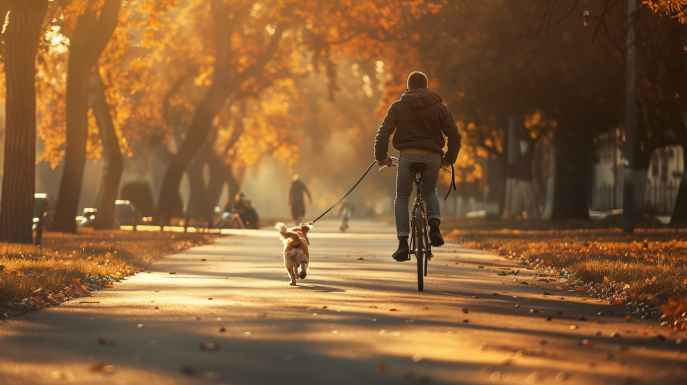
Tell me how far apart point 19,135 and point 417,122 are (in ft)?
33.2

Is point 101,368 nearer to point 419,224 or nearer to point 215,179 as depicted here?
point 419,224

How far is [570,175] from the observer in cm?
3769

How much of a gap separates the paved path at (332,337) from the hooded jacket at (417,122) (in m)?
1.56

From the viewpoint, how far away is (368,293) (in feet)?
37.2

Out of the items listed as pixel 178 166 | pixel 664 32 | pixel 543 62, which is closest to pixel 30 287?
pixel 664 32

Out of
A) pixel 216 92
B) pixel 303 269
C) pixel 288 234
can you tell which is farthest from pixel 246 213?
pixel 288 234

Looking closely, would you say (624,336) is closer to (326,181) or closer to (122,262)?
(122,262)

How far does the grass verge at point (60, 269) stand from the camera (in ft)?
33.6

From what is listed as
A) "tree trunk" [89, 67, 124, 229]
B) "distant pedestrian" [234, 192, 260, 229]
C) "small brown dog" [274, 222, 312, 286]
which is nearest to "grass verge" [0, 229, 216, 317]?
"small brown dog" [274, 222, 312, 286]

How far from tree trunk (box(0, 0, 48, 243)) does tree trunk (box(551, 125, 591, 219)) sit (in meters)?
21.0

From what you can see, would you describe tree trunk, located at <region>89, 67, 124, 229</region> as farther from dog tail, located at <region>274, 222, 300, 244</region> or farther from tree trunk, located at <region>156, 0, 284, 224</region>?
dog tail, located at <region>274, 222, 300, 244</region>

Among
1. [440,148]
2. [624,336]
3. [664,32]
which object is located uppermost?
[664,32]

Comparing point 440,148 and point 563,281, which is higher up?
point 440,148

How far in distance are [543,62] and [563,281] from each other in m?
18.4
